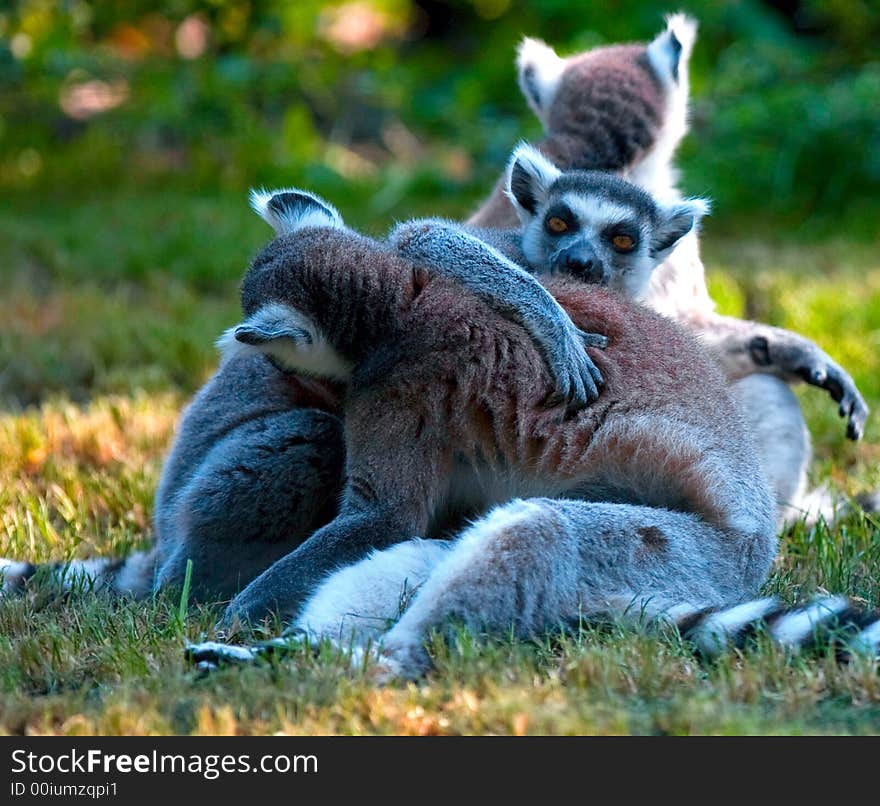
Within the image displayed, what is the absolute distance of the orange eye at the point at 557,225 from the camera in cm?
509

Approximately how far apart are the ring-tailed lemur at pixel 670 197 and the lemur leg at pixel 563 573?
5.72 feet

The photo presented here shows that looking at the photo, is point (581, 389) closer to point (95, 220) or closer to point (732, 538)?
point (732, 538)

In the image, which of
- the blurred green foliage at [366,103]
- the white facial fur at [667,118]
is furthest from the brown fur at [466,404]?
the blurred green foliage at [366,103]

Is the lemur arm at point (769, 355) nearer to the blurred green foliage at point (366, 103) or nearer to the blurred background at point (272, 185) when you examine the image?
the blurred background at point (272, 185)

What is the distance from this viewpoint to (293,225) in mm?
4508

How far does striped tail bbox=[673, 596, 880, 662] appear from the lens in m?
3.40

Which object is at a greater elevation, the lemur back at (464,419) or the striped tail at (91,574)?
the lemur back at (464,419)

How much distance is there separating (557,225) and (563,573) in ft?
6.54

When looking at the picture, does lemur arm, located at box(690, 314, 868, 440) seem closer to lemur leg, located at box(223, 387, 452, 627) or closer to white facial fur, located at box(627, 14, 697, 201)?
white facial fur, located at box(627, 14, 697, 201)

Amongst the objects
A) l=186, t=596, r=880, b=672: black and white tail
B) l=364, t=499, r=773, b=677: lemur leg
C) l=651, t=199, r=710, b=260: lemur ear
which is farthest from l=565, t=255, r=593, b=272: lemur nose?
l=186, t=596, r=880, b=672: black and white tail

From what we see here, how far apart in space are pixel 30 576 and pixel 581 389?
1965 mm

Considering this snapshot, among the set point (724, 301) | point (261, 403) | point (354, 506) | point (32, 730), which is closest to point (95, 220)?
point (724, 301)
